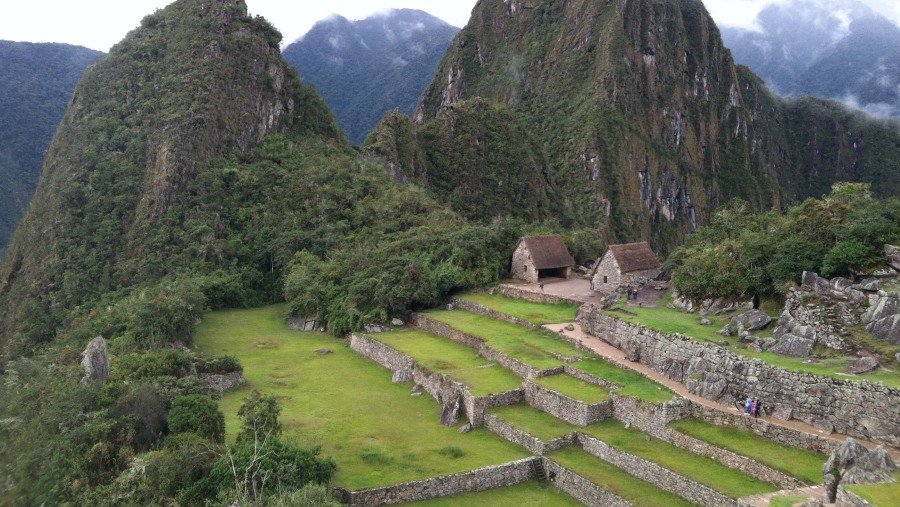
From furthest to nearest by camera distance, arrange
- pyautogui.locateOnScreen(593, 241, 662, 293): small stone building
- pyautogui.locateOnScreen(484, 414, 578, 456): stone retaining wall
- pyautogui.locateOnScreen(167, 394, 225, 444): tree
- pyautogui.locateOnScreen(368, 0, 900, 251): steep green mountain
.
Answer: pyautogui.locateOnScreen(368, 0, 900, 251): steep green mountain
pyautogui.locateOnScreen(593, 241, 662, 293): small stone building
pyautogui.locateOnScreen(484, 414, 578, 456): stone retaining wall
pyautogui.locateOnScreen(167, 394, 225, 444): tree

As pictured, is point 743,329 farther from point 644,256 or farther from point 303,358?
point 303,358

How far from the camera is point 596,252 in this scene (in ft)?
137

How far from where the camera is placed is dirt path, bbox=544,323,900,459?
52.2 ft

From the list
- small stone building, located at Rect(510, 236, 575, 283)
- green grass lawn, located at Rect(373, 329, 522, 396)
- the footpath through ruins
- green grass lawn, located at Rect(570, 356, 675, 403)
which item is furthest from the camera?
small stone building, located at Rect(510, 236, 575, 283)

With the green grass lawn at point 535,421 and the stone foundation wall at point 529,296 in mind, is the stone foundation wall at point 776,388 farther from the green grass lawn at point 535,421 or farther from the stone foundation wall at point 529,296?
the stone foundation wall at point 529,296

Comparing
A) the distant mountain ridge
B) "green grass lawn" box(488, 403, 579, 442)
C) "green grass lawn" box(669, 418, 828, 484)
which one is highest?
the distant mountain ridge

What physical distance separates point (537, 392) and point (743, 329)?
6.25 metres

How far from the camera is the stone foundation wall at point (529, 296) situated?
32.2 meters

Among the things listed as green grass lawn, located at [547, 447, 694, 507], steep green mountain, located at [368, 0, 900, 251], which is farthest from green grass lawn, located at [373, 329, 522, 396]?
steep green mountain, located at [368, 0, 900, 251]

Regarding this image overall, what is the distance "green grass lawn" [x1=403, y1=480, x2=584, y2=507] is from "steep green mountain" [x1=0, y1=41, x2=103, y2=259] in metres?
68.9

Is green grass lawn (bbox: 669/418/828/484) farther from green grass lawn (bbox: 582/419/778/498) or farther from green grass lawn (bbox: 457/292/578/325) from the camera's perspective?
green grass lawn (bbox: 457/292/578/325)

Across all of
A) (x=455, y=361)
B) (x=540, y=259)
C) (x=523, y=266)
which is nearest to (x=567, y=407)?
(x=455, y=361)

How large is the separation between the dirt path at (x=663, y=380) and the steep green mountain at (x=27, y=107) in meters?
65.8

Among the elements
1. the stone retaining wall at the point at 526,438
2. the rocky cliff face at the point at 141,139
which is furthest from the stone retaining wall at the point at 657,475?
the rocky cliff face at the point at 141,139
